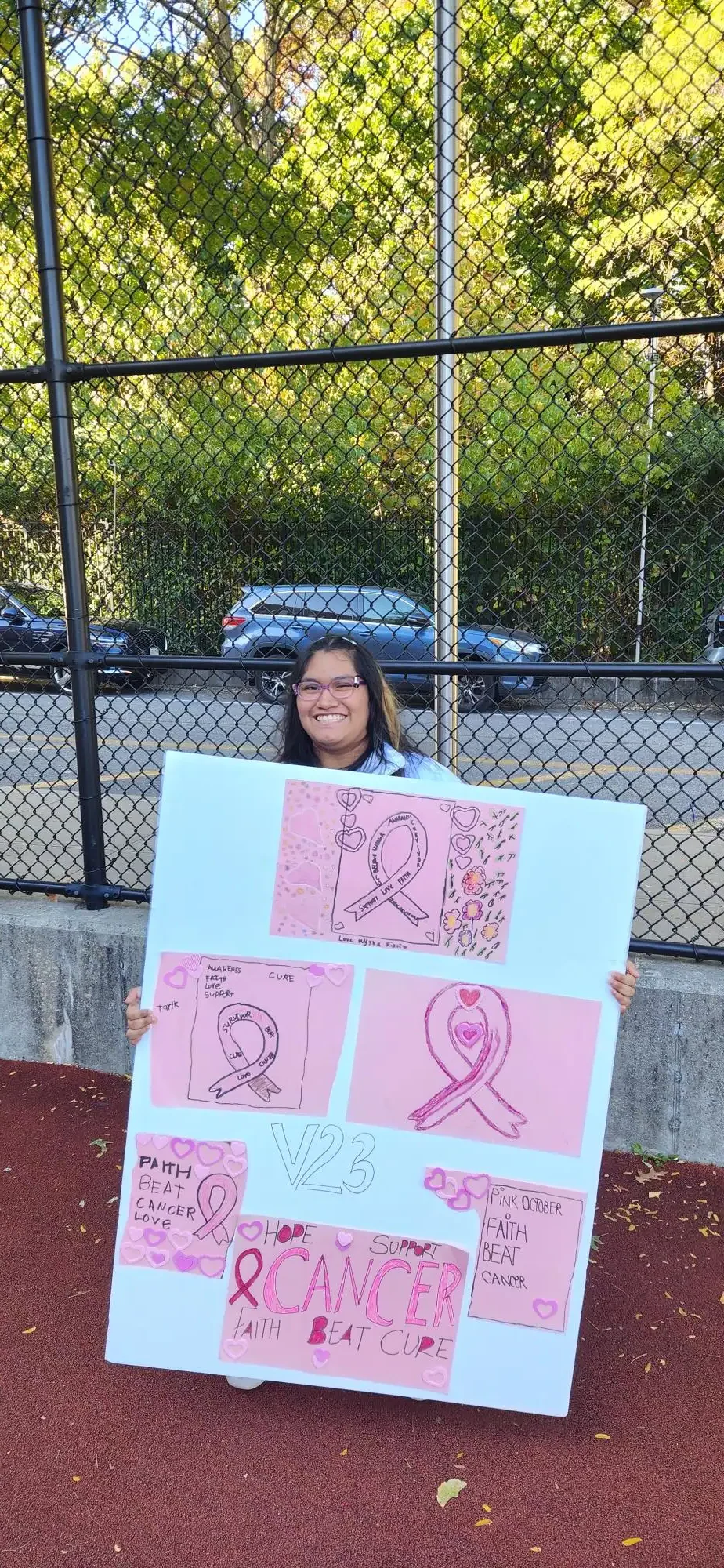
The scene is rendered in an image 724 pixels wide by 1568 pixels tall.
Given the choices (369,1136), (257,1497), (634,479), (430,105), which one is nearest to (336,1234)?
(369,1136)

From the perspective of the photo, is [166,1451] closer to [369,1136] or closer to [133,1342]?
[133,1342]

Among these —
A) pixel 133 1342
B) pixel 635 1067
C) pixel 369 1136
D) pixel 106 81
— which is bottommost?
pixel 133 1342

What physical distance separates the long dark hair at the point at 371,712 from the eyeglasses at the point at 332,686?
0.11 ft

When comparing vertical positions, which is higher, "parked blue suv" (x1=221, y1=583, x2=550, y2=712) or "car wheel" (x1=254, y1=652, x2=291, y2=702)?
"parked blue suv" (x1=221, y1=583, x2=550, y2=712)

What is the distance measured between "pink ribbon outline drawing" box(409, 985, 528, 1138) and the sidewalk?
2.13ft

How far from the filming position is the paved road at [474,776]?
4.41 m

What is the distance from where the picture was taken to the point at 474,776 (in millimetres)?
8562

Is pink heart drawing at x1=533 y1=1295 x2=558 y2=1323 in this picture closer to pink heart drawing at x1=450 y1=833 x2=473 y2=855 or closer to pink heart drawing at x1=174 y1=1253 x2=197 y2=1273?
pink heart drawing at x1=174 y1=1253 x2=197 y2=1273

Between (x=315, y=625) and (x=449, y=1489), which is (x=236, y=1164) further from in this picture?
(x=315, y=625)

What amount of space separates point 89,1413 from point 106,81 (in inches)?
183

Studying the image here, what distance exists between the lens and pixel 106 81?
4.00 meters

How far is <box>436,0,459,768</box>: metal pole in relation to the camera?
2.68 meters

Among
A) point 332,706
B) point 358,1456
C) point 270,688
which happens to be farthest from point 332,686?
point 270,688

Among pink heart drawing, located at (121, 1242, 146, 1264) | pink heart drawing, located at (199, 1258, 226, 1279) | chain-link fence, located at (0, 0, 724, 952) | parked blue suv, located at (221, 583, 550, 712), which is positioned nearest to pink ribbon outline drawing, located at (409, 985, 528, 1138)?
pink heart drawing, located at (199, 1258, 226, 1279)
